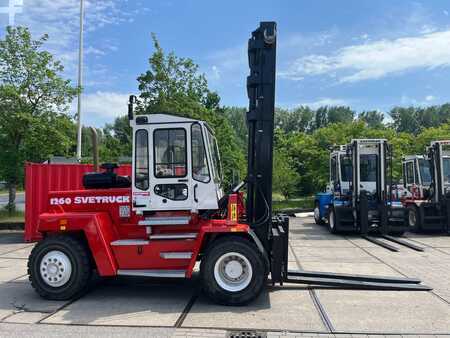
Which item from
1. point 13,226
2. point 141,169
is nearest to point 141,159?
point 141,169

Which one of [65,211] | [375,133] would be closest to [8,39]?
[65,211]

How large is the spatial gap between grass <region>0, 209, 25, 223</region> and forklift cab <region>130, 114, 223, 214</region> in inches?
462

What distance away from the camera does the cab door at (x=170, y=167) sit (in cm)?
707

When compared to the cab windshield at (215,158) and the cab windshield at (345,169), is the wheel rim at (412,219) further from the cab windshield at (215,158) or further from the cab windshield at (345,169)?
the cab windshield at (215,158)

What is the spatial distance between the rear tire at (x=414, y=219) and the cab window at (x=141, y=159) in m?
12.6

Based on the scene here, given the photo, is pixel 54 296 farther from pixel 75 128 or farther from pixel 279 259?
pixel 75 128

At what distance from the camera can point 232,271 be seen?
6.86 m

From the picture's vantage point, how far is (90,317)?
20.6ft

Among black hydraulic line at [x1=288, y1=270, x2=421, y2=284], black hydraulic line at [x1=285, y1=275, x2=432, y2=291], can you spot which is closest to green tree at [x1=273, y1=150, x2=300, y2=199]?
black hydraulic line at [x1=288, y1=270, x2=421, y2=284]

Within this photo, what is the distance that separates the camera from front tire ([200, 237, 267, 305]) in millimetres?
6762

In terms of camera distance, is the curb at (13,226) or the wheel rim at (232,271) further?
the curb at (13,226)

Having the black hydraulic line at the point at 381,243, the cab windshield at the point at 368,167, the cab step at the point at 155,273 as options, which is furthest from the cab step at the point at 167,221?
the cab windshield at the point at 368,167

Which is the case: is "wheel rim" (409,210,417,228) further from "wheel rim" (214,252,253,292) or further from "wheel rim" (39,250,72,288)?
"wheel rim" (39,250,72,288)

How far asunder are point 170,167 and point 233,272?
1.92 metres
